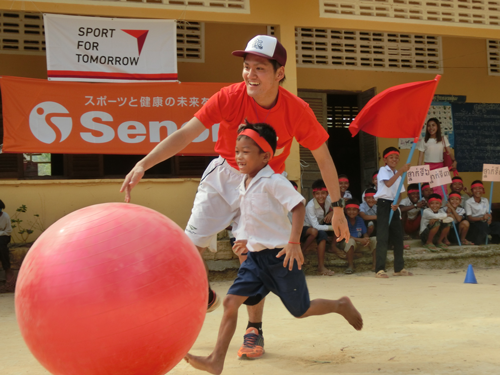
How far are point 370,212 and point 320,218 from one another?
3.36 ft

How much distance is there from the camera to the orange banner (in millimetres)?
6977

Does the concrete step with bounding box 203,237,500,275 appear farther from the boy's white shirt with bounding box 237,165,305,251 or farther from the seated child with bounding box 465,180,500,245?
the boy's white shirt with bounding box 237,165,305,251

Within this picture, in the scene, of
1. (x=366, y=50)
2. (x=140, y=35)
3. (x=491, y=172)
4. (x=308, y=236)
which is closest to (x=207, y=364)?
(x=308, y=236)

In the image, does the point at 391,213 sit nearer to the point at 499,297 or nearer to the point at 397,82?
the point at 499,297

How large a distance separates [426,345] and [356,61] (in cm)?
741

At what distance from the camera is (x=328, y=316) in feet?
14.9

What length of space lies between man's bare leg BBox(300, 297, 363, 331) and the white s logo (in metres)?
5.06

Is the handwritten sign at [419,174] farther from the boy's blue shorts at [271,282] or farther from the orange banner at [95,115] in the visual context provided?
the boy's blue shorts at [271,282]

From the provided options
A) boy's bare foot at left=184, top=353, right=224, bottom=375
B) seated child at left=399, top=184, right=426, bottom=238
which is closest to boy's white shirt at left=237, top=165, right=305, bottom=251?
boy's bare foot at left=184, top=353, right=224, bottom=375

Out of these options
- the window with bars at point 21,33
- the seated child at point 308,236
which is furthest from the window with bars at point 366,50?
the window with bars at point 21,33

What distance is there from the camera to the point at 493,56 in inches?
415

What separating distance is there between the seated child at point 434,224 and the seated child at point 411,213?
41cm

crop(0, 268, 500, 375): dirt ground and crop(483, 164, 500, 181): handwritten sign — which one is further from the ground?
crop(483, 164, 500, 181): handwritten sign

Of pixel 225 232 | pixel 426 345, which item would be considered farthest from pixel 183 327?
pixel 225 232
